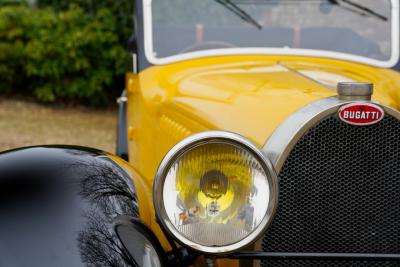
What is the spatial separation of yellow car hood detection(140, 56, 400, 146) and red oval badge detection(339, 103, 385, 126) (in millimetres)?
261

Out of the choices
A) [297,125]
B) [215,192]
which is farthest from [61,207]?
[297,125]

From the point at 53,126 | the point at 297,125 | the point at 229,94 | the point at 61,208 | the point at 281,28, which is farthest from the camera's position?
the point at 53,126

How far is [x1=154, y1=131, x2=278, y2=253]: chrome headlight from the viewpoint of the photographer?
5.88 ft

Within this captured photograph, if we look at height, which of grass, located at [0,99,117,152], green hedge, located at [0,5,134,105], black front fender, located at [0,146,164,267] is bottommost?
grass, located at [0,99,117,152]

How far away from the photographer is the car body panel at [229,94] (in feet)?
7.39

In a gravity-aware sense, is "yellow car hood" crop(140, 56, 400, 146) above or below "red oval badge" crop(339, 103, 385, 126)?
below

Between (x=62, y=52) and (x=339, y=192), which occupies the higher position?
(x=339, y=192)

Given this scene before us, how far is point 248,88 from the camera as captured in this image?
2.54m

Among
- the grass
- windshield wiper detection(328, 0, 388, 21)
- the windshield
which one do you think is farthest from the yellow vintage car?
the grass

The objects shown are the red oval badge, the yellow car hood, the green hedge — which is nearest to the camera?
the red oval badge

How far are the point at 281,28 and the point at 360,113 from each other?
4.99 feet

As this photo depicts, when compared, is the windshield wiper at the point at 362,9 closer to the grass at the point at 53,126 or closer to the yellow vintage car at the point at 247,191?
the yellow vintage car at the point at 247,191

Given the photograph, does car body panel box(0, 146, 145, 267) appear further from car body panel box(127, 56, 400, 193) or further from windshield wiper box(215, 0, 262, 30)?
windshield wiper box(215, 0, 262, 30)

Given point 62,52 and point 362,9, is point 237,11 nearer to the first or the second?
point 362,9
